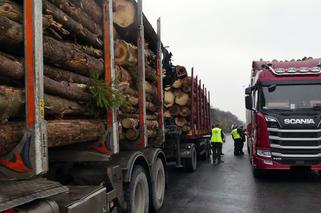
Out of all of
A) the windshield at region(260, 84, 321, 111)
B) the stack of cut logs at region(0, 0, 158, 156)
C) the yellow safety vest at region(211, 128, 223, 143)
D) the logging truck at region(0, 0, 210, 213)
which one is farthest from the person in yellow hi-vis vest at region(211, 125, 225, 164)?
the stack of cut logs at region(0, 0, 158, 156)

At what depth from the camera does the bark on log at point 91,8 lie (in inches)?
193

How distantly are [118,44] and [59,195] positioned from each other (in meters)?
2.79

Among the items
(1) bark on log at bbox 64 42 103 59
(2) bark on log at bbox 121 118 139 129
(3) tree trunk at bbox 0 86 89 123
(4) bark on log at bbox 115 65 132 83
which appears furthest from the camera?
(2) bark on log at bbox 121 118 139 129

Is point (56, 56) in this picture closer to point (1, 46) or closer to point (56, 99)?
point (56, 99)

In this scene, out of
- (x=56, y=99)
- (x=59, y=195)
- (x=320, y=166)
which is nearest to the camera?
(x=59, y=195)

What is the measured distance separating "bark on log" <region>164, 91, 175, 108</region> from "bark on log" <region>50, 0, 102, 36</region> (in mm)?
7862

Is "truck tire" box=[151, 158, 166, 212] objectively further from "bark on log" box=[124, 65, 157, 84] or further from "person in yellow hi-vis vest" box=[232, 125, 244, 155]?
"person in yellow hi-vis vest" box=[232, 125, 244, 155]

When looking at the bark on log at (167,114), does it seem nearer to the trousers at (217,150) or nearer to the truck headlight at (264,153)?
the truck headlight at (264,153)

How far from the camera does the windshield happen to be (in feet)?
34.0

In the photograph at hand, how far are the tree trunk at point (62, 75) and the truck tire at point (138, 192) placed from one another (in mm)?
1669

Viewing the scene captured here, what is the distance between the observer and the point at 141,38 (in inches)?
264

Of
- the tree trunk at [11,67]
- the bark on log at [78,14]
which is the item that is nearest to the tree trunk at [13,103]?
the tree trunk at [11,67]

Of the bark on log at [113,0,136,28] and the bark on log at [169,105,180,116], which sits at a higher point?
the bark on log at [113,0,136,28]

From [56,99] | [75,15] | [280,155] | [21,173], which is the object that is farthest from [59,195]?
[280,155]
